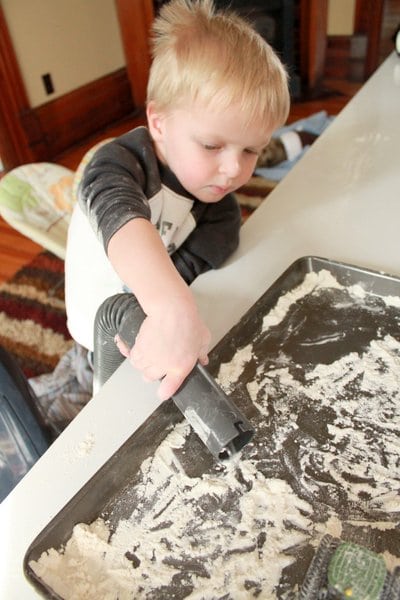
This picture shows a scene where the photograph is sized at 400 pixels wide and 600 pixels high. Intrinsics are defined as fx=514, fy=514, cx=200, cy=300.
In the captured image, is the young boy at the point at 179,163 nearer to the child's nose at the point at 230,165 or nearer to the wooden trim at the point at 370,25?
the child's nose at the point at 230,165

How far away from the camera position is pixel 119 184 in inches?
24.8

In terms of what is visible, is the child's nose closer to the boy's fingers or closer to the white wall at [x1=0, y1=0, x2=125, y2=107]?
the boy's fingers

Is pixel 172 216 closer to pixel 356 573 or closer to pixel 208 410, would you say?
pixel 208 410

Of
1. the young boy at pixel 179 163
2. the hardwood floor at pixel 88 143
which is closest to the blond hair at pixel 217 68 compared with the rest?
the young boy at pixel 179 163

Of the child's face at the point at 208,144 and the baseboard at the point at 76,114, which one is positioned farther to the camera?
the baseboard at the point at 76,114

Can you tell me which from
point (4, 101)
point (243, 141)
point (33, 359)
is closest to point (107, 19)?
point (4, 101)

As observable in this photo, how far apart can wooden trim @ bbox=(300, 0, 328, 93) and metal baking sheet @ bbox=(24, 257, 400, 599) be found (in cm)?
268

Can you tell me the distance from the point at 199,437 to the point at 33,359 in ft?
3.50

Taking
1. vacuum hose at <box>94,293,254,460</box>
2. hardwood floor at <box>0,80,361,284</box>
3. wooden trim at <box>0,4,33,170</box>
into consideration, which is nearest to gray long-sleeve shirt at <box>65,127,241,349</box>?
vacuum hose at <box>94,293,254,460</box>

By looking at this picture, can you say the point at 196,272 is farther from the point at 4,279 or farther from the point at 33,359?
the point at 4,279

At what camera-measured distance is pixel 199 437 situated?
515mm

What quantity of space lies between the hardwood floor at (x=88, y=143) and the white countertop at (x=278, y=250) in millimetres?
1251

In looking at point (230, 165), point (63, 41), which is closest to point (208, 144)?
point (230, 165)

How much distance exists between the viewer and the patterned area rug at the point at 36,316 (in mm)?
1481
